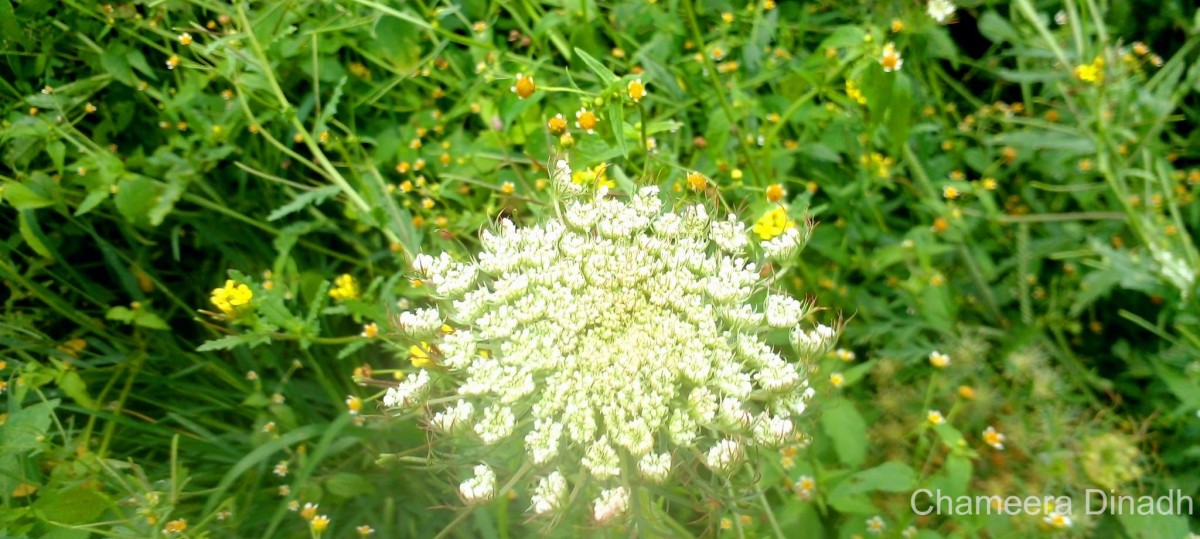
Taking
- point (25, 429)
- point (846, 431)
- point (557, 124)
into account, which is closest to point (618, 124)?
point (557, 124)

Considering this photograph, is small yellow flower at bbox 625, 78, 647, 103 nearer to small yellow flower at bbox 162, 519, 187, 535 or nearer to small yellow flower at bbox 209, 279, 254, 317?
small yellow flower at bbox 209, 279, 254, 317

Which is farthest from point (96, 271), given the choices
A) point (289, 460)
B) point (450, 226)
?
point (450, 226)

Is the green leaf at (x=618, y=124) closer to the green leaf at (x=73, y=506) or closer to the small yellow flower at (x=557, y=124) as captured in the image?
the small yellow flower at (x=557, y=124)

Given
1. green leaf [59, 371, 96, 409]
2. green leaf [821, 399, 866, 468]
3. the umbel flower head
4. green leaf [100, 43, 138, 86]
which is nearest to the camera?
the umbel flower head

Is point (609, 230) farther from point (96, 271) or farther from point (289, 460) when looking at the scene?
point (96, 271)

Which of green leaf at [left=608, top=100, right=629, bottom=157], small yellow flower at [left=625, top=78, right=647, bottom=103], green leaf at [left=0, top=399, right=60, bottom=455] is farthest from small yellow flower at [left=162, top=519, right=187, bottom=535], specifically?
small yellow flower at [left=625, top=78, right=647, bottom=103]

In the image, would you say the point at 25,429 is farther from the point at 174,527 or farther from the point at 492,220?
the point at 492,220

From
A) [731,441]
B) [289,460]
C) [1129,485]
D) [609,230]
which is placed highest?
[609,230]

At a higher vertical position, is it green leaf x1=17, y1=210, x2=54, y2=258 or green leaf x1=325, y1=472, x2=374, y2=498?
green leaf x1=17, y1=210, x2=54, y2=258
